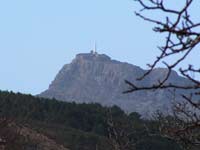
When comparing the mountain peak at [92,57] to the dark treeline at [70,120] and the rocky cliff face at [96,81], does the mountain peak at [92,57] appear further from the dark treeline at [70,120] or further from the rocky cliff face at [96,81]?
the dark treeline at [70,120]

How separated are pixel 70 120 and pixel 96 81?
89305 millimetres

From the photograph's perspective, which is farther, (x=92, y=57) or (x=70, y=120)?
(x=92, y=57)

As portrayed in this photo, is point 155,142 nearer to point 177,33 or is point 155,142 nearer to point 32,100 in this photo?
point 32,100

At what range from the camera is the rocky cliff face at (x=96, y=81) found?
125750 millimetres

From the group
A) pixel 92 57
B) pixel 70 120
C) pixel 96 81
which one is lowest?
pixel 70 120

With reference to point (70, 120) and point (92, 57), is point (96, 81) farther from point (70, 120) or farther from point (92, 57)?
point (70, 120)

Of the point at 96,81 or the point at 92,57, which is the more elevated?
the point at 92,57

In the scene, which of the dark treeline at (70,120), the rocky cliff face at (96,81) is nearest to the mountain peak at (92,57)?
the rocky cliff face at (96,81)

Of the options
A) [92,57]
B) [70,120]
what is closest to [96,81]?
[92,57]

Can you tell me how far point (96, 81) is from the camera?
5217 inches

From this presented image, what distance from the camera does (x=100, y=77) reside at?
132625 mm

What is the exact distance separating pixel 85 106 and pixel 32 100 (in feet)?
12.5

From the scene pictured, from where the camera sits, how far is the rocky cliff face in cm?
12575

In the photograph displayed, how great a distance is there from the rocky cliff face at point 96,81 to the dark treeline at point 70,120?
7700cm
